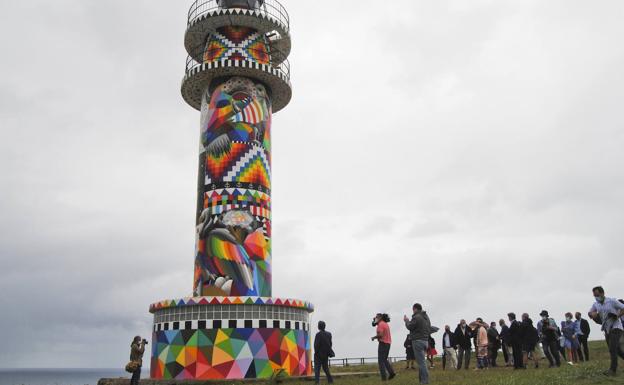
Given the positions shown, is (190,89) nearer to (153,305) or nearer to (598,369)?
(153,305)

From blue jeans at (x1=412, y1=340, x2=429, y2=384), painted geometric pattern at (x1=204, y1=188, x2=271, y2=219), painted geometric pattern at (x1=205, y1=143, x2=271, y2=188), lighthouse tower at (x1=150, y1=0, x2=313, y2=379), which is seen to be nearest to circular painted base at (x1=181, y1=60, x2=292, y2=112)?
lighthouse tower at (x1=150, y1=0, x2=313, y2=379)

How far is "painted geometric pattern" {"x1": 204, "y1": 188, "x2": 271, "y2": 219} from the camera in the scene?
26.3 m

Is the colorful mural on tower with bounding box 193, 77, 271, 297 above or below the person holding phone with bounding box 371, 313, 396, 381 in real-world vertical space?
above

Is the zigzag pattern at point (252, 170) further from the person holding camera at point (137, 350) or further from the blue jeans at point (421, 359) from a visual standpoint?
the blue jeans at point (421, 359)

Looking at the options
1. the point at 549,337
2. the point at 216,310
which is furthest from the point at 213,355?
the point at 549,337

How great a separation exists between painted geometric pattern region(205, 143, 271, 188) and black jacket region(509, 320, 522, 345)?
13601 millimetres

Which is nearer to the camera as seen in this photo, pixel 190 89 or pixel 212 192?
pixel 212 192

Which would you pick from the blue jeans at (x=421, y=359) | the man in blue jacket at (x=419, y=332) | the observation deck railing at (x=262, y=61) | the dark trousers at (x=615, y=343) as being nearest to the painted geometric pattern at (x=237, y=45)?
the observation deck railing at (x=262, y=61)

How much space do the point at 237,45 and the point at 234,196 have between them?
28.1 ft

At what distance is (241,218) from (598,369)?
16455 mm

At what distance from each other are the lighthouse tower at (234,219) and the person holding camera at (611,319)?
1143 cm

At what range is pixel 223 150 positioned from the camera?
89.0ft

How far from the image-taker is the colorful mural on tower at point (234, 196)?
84.4 ft

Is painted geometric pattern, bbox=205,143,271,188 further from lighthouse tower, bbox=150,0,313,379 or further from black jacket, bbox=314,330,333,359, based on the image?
black jacket, bbox=314,330,333,359
